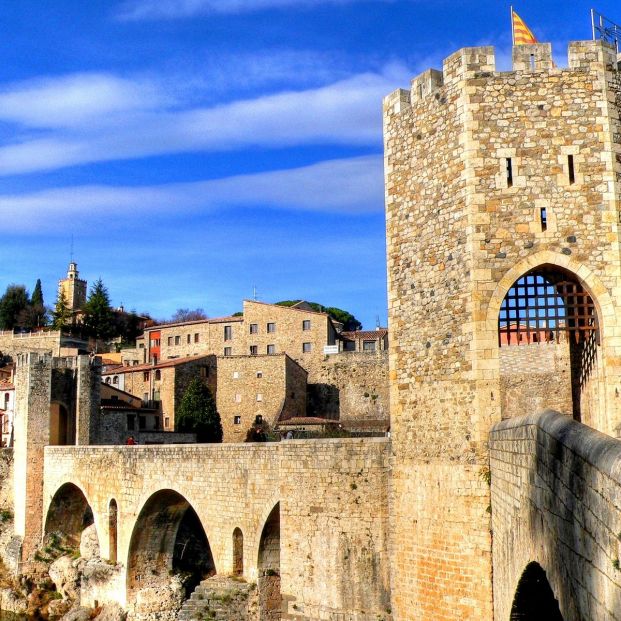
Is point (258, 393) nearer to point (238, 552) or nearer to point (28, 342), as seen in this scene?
point (28, 342)

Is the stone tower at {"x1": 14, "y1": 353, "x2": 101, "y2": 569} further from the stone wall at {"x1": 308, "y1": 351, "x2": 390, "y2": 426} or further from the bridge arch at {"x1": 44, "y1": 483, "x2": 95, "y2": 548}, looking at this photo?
the stone wall at {"x1": 308, "y1": 351, "x2": 390, "y2": 426}

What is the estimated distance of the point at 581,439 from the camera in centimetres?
626

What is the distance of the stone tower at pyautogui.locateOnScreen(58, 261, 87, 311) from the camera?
104 m

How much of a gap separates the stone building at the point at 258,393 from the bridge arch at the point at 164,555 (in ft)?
82.9

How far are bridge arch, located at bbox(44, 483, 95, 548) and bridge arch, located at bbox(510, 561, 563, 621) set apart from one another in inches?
1071

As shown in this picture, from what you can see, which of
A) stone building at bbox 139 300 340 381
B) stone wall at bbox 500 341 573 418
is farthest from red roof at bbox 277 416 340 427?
stone wall at bbox 500 341 573 418

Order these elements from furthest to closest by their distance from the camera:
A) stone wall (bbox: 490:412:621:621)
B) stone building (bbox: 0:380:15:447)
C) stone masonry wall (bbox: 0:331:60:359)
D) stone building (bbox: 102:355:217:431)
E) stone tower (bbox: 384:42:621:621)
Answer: stone masonry wall (bbox: 0:331:60:359) → stone building (bbox: 102:355:217:431) → stone building (bbox: 0:380:15:447) → stone tower (bbox: 384:42:621:621) → stone wall (bbox: 490:412:621:621)

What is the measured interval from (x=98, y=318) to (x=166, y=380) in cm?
3159

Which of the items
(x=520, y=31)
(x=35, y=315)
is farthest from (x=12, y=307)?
(x=520, y=31)

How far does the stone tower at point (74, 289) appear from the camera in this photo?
104 metres

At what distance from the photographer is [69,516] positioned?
35.6 meters

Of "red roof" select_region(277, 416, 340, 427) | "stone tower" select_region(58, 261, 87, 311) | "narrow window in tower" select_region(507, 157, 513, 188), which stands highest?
"stone tower" select_region(58, 261, 87, 311)

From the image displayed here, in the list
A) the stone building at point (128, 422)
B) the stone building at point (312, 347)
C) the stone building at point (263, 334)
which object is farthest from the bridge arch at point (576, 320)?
the stone building at point (263, 334)

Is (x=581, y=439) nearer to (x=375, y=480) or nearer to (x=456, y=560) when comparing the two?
(x=456, y=560)
